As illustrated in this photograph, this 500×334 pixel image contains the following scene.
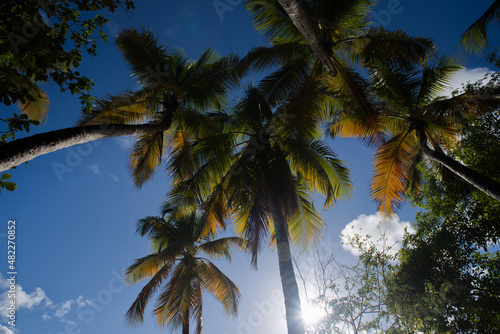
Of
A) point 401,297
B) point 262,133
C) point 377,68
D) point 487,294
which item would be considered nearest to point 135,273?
point 262,133

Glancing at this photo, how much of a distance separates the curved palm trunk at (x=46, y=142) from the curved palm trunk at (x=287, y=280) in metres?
4.33

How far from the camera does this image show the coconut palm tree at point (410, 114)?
26.7ft

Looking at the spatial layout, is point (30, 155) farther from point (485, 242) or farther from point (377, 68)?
point (485, 242)

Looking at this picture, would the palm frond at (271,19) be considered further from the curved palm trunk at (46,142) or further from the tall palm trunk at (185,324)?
the tall palm trunk at (185,324)

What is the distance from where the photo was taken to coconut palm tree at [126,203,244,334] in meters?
11.3

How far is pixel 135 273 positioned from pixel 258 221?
8208mm

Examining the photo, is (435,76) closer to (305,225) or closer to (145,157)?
(305,225)

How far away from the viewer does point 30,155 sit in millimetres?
2971

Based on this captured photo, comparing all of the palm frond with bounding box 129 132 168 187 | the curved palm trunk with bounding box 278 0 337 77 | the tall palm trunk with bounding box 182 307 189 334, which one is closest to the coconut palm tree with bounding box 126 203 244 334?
the tall palm trunk with bounding box 182 307 189 334

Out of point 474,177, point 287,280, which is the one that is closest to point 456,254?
point 474,177

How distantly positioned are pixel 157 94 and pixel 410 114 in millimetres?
7551

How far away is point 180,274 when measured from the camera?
1280 cm

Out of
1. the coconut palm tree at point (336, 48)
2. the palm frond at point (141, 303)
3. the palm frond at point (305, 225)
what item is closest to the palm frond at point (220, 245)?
the palm frond at point (141, 303)

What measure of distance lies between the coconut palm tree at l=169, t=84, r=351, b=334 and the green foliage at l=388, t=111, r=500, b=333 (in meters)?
4.35
